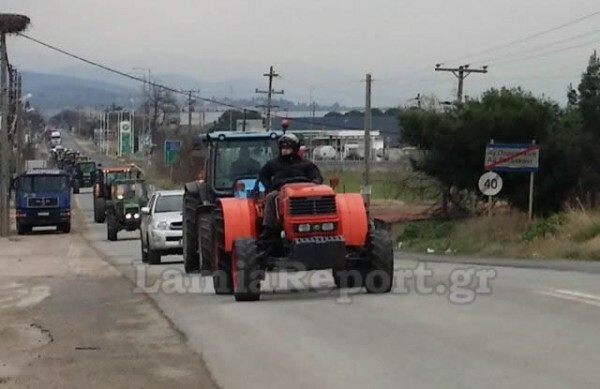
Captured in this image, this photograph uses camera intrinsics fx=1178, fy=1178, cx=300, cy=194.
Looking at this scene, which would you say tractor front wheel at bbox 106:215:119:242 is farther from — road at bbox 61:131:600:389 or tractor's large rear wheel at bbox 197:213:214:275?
tractor's large rear wheel at bbox 197:213:214:275

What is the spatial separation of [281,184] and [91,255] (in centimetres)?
2009

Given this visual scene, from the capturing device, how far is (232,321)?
48.9 ft

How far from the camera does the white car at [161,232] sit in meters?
30.2

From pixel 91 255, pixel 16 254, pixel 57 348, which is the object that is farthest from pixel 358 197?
pixel 16 254

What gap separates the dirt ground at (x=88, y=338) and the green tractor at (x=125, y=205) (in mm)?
21644

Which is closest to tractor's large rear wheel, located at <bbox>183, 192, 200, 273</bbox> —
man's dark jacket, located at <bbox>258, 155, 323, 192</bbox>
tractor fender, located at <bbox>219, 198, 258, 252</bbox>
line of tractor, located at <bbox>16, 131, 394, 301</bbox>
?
line of tractor, located at <bbox>16, 131, 394, 301</bbox>

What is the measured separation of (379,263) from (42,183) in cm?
4216

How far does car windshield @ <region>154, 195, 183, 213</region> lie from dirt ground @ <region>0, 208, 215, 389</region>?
577cm

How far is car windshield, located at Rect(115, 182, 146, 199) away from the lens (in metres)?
50.0

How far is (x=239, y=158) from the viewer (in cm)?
2042

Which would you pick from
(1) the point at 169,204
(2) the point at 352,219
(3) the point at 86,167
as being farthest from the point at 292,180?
(3) the point at 86,167

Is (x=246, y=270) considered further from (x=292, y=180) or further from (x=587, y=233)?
(x=587, y=233)

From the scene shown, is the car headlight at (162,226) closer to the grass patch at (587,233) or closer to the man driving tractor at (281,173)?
the grass patch at (587,233)

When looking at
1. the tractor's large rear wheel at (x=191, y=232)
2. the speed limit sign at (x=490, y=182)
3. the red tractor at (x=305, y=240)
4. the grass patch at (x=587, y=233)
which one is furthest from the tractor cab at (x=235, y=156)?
the speed limit sign at (x=490, y=182)
